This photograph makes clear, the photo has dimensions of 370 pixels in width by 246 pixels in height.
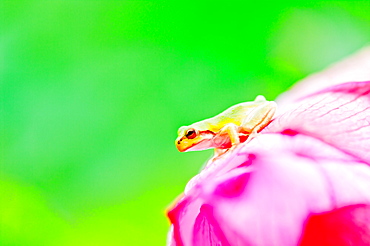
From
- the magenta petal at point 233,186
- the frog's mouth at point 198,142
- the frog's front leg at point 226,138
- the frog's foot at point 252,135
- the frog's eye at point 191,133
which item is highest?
the frog's eye at point 191,133

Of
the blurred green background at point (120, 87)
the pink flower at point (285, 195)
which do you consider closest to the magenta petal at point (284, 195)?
the pink flower at point (285, 195)

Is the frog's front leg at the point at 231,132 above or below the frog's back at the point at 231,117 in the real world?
below

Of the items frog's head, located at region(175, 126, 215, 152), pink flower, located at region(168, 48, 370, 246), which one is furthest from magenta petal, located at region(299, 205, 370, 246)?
frog's head, located at region(175, 126, 215, 152)

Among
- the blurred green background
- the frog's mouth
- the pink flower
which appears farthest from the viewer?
the blurred green background

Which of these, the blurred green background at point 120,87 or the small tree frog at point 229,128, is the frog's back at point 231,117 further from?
the blurred green background at point 120,87

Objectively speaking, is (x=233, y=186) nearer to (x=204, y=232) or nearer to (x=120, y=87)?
(x=204, y=232)

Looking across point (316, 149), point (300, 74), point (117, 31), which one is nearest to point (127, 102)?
point (117, 31)

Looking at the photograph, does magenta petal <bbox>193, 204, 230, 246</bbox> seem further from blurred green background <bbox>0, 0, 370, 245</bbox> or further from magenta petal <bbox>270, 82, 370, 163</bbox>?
blurred green background <bbox>0, 0, 370, 245</bbox>
